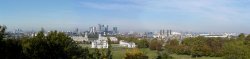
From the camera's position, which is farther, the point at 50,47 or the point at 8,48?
the point at 50,47

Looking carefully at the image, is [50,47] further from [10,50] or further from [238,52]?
[238,52]

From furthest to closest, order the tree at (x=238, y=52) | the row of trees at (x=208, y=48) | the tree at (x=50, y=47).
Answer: the row of trees at (x=208, y=48) → the tree at (x=238, y=52) → the tree at (x=50, y=47)

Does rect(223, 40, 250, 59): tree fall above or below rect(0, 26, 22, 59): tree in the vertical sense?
below

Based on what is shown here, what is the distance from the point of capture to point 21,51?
99.5ft

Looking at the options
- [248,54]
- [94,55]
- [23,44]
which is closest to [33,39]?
[23,44]

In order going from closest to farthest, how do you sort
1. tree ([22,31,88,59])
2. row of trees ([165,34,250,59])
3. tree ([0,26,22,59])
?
tree ([0,26,22,59]) → tree ([22,31,88,59]) → row of trees ([165,34,250,59])

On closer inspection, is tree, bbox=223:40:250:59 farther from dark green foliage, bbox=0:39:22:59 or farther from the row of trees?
dark green foliage, bbox=0:39:22:59

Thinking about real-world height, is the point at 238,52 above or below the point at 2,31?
below

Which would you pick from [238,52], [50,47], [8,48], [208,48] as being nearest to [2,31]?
[8,48]

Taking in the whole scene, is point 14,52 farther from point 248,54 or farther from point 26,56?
point 248,54

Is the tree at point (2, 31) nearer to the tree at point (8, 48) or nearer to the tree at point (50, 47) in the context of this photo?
the tree at point (8, 48)

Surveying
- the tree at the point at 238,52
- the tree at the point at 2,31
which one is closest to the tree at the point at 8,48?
the tree at the point at 2,31

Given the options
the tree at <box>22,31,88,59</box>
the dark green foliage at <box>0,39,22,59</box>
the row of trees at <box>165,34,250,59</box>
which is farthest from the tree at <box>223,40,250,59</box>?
the dark green foliage at <box>0,39,22,59</box>

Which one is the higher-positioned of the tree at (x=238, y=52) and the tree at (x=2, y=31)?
the tree at (x=2, y=31)
